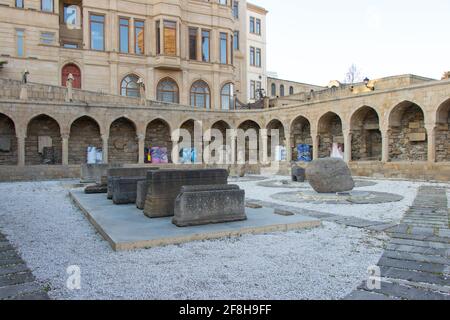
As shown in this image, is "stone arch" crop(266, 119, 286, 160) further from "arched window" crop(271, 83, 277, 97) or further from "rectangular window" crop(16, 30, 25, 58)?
"rectangular window" crop(16, 30, 25, 58)

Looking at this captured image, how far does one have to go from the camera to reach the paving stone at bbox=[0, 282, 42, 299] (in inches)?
133

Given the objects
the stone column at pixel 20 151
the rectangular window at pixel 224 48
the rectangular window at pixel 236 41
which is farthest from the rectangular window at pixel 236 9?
the stone column at pixel 20 151

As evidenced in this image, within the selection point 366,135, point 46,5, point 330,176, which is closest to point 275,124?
point 366,135

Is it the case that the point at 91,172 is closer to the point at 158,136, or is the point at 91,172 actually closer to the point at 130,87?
the point at 158,136

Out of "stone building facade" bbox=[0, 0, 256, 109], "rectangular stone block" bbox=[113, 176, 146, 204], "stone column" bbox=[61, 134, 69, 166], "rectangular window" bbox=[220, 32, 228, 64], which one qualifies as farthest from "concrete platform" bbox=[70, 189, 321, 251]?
"rectangular window" bbox=[220, 32, 228, 64]

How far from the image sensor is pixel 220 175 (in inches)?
294

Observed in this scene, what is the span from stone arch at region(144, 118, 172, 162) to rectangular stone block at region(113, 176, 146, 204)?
15.7 meters

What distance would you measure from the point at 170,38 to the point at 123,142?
9.13m

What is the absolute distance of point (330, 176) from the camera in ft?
34.5

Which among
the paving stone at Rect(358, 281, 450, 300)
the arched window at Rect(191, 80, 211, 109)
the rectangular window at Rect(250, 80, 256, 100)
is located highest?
the rectangular window at Rect(250, 80, 256, 100)

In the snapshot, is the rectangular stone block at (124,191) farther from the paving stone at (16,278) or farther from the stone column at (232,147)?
the stone column at (232,147)

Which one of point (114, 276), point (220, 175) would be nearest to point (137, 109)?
point (220, 175)
